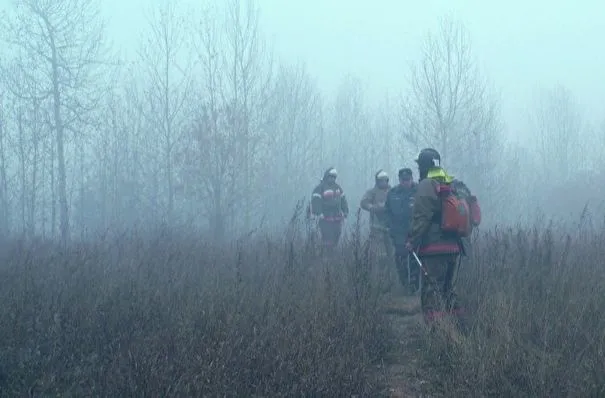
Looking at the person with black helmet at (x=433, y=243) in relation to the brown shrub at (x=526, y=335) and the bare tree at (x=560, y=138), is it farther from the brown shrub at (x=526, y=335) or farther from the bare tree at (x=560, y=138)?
the bare tree at (x=560, y=138)

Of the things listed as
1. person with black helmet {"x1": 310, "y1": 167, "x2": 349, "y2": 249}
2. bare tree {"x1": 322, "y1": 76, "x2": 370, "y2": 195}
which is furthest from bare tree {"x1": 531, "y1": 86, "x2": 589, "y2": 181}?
person with black helmet {"x1": 310, "y1": 167, "x2": 349, "y2": 249}

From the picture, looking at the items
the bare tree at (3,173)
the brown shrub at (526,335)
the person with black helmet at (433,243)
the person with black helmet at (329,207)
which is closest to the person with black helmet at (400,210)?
the brown shrub at (526,335)

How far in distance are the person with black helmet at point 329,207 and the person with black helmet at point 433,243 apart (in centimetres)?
560

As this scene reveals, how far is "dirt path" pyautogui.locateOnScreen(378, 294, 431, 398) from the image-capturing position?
4742mm

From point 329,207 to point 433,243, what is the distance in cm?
583

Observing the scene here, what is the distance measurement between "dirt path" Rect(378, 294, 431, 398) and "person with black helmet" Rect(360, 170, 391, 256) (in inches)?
88.6

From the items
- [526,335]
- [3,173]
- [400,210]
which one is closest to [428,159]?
[526,335]

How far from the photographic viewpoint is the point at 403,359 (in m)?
5.41

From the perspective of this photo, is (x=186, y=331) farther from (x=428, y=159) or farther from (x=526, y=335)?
(x=428, y=159)

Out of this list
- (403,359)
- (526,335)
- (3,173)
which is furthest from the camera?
(3,173)

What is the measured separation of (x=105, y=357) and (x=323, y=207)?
7.39 m

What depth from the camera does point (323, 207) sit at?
39.2 feet

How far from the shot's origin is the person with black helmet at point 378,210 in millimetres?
9566

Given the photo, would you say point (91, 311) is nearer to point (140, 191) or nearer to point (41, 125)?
point (41, 125)
